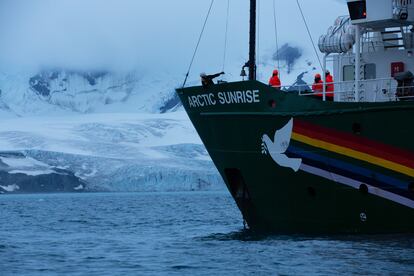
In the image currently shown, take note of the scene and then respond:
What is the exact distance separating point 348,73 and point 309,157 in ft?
12.3

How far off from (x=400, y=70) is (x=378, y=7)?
1700mm

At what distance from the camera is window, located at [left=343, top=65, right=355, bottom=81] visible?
25219 mm

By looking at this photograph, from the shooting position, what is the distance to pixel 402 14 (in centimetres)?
2355

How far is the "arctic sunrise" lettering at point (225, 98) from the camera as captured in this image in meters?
23.4

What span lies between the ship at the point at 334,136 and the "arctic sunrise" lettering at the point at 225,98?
3cm

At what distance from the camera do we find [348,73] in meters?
25.4

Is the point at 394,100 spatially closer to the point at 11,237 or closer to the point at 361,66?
the point at 361,66

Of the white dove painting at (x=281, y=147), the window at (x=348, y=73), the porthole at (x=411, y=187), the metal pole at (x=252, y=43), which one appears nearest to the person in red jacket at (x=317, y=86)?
the window at (x=348, y=73)

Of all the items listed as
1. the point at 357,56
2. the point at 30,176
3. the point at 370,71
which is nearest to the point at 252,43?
the point at 357,56

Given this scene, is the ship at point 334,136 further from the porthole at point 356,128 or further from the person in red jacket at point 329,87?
the person in red jacket at point 329,87

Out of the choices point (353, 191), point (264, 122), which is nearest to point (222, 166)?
point (264, 122)

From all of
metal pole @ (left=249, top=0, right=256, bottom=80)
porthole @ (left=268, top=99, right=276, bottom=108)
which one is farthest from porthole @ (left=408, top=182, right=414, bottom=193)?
metal pole @ (left=249, top=0, right=256, bottom=80)

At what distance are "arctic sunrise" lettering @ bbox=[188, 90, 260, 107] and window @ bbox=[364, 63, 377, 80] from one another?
3.30m

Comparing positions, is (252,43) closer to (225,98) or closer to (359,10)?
(225,98)
